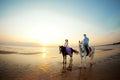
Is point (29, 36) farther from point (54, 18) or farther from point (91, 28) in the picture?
point (91, 28)

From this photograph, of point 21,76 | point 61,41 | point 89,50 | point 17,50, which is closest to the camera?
point 21,76

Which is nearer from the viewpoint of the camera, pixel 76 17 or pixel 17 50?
pixel 76 17

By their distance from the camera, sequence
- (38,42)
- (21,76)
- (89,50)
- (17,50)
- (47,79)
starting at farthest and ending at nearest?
(17,50) → (38,42) → (89,50) → (21,76) → (47,79)

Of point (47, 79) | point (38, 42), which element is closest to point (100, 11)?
point (38, 42)

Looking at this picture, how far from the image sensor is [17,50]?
11.4 metres

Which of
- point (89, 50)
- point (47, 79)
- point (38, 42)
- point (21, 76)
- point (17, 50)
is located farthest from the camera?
point (17, 50)

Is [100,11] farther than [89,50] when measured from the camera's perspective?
Yes

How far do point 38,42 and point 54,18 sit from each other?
1556 mm

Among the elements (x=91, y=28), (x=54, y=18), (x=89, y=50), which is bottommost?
(x=89, y=50)

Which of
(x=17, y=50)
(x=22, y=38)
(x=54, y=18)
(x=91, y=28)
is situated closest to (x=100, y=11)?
(x=91, y=28)

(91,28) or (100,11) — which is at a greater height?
(100,11)

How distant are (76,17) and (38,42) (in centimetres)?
242

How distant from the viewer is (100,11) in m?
7.86

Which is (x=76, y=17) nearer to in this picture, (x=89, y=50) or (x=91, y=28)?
(x=91, y=28)
